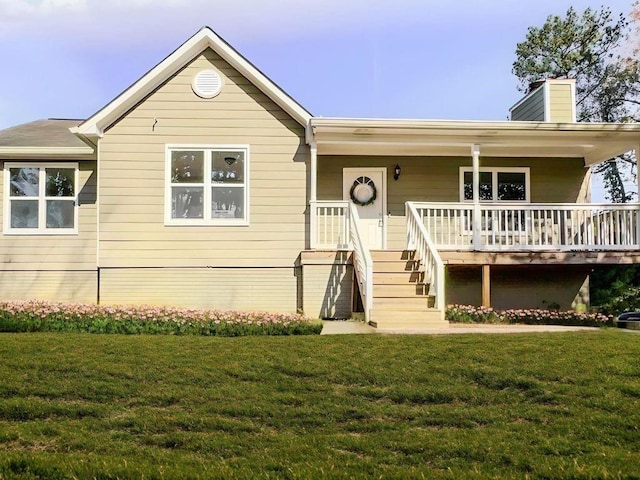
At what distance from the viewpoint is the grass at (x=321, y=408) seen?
483 cm

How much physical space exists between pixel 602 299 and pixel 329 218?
1212 cm

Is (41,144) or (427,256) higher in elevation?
(41,144)

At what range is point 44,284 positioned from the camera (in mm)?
14250

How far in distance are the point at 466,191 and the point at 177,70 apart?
709 centimetres

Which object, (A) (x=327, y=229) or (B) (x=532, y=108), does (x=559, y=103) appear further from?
(A) (x=327, y=229)

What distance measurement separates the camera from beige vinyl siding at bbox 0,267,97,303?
1412cm

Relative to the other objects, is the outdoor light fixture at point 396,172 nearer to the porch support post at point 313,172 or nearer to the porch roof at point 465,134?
the porch roof at point 465,134

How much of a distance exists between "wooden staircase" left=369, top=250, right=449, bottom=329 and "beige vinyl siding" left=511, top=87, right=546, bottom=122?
6177 mm

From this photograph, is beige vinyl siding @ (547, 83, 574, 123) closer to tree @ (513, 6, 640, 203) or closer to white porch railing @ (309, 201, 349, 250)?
white porch railing @ (309, 201, 349, 250)

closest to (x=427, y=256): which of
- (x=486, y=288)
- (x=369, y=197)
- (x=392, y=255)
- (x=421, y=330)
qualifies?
(x=392, y=255)

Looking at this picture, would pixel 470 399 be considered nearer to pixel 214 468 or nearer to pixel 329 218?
pixel 214 468

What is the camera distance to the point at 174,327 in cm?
1020

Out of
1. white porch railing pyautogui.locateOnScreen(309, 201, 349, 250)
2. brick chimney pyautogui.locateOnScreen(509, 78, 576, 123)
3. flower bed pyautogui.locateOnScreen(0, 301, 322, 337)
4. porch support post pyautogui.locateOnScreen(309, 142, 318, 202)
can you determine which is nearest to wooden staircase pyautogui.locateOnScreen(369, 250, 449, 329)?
white porch railing pyautogui.locateOnScreen(309, 201, 349, 250)

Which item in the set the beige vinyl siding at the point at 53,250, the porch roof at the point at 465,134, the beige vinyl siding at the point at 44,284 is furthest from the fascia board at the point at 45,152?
the porch roof at the point at 465,134
